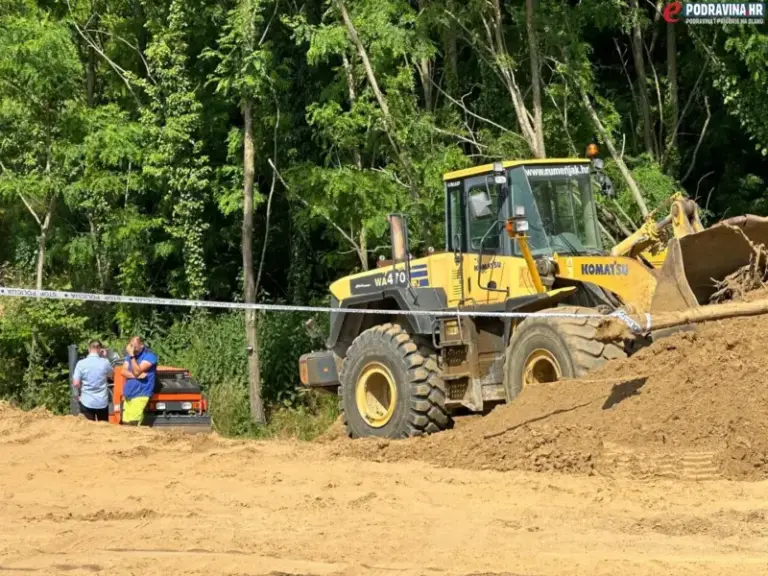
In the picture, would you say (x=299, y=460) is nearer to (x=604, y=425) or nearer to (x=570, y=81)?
(x=604, y=425)

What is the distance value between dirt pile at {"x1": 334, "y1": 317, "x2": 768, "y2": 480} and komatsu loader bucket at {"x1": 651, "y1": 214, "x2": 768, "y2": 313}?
0.46 m

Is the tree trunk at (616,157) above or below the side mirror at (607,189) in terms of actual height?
above

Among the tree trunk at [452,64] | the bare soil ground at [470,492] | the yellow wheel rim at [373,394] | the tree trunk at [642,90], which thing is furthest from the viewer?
the tree trunk at [452,64]

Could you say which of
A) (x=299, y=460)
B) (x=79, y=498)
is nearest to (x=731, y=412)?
(x=299, y=460)

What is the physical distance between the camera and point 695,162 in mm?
25016

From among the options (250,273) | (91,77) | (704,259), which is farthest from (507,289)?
(91,77)

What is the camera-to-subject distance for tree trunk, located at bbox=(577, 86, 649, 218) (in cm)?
2009

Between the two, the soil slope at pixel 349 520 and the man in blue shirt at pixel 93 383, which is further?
the man in blue shirt at pixel 93 383

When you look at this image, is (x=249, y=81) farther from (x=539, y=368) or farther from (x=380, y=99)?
(x=539, y=368)

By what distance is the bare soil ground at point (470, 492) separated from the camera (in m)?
7.16

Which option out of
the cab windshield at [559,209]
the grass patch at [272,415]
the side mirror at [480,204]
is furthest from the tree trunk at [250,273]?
the cab windshield at [559,209]

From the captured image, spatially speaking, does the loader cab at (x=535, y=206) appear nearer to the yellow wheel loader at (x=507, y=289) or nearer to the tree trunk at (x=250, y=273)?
the yellow wheel loader at (x=507, y=289)

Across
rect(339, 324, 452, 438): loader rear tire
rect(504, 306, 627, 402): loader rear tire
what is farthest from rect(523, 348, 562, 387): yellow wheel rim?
rect(339, 324, 452, 438): loader rear tire

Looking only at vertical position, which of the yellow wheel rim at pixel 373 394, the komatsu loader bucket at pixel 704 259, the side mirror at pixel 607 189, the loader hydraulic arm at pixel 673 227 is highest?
the side mirror at pixel 607 189
